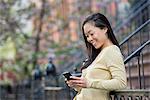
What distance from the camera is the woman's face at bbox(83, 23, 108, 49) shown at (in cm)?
454

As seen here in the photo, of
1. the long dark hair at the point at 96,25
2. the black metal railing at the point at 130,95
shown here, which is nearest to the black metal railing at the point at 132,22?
the long dark hair at the point at 96,25

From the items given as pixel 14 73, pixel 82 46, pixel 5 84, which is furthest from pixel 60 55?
pixel 5 84

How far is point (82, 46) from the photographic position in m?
13.9

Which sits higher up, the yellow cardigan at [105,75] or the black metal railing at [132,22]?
the black metal railing at [132,22]

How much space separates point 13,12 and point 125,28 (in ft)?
14.1

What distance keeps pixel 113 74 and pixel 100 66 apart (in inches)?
6.8

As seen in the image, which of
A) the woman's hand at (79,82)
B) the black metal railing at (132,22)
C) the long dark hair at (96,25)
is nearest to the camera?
the woman's hand at (79,82)

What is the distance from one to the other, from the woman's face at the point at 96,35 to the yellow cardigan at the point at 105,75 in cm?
7

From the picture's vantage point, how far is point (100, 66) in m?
4.48

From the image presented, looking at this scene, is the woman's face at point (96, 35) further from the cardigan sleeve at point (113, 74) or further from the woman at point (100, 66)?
the cardigan sleeve at point (113, 74)

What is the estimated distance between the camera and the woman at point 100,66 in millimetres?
4383

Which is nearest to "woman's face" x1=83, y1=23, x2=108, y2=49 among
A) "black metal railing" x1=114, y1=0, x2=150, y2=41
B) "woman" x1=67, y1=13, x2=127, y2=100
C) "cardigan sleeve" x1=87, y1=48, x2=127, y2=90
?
"woman" x1=67, y1=13, x2=127, y2=100

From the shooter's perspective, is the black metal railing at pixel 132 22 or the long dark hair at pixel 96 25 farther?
the black metal railing at pixel 132 22

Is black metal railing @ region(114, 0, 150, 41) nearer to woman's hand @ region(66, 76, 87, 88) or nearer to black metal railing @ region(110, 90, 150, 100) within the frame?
black metal railing @ region(110, 90, 150, 100)
